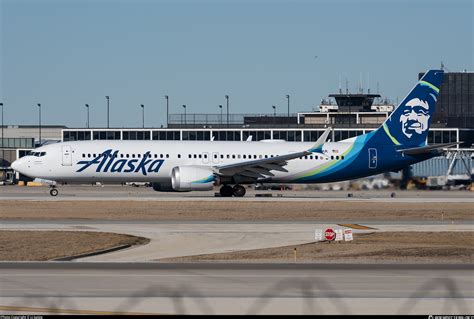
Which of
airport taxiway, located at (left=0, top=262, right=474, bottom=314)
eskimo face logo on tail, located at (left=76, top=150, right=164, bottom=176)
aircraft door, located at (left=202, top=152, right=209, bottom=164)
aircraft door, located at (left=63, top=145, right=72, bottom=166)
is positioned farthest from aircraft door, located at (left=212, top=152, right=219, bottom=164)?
airport taxiway, located at (left=0, top=262, right=474, bottom=314)

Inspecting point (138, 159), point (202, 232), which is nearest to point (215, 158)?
point (138, 159)

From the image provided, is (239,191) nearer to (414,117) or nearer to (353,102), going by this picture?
(414,117)

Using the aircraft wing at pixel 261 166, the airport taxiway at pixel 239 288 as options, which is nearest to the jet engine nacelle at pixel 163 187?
the aircraft wing at pixel 261 166

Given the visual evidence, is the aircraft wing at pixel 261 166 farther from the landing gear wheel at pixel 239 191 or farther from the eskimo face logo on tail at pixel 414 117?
the eskimo face logo on tail at pixel 414 117

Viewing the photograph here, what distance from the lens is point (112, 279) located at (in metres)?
25.9

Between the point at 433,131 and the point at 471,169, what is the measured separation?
61.9 metres

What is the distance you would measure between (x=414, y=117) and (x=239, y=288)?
49501mm

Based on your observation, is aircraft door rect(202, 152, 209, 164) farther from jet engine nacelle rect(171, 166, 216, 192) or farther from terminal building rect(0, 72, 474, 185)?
terminal building rect(0, 72, 474, 185)

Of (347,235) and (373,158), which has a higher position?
(373,158)

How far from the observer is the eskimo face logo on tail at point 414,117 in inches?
2805

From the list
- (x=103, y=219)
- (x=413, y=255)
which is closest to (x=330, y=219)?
(x=103, y=219)

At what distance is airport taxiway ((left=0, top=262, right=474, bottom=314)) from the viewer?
70.3ft

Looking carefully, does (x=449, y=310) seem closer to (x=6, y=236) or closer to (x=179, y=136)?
(x=6, y=236)

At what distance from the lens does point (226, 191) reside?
227 feet
